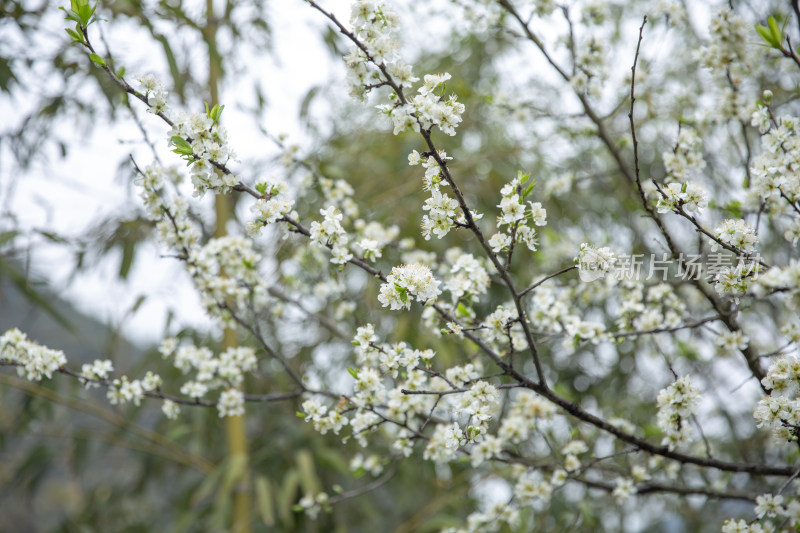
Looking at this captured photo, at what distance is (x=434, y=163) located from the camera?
3.49ft

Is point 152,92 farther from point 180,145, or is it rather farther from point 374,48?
point 374,48

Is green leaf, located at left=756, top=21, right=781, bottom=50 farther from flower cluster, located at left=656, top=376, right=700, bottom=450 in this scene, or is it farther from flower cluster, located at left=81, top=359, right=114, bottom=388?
flower cluster, located at left=81, top=359, right=114, bottom=388

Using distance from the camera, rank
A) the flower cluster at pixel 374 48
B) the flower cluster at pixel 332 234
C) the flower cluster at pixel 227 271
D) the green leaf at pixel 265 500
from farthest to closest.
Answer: the green leaf at pixel 265 500 < the flower cluster at pixel 227 271 < the flower cluster at pixel 332 234 < the flower cluster at pixel 374 48

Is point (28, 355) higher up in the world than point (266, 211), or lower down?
Answer: lower down

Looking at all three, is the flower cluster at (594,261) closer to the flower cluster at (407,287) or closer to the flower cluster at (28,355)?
the flower cluster at (407,287)

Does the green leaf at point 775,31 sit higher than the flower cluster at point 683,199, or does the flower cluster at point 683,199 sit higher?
the green leaf at point 775,31

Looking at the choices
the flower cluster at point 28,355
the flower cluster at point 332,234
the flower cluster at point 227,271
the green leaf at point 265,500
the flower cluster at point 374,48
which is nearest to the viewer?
the flower cluster at point 374,48

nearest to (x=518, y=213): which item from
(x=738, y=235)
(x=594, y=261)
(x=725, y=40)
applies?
(x=594, y=261)

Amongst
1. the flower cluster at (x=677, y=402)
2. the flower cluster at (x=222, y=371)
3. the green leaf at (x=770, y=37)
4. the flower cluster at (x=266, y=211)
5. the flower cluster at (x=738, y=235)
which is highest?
the green leaf at (x=770, y=37)

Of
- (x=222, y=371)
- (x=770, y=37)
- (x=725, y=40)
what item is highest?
(x=725, y=40)

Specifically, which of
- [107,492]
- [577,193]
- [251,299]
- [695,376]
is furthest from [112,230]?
[695,376]

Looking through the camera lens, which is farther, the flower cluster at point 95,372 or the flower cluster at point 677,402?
the flower cluster at point 95,372

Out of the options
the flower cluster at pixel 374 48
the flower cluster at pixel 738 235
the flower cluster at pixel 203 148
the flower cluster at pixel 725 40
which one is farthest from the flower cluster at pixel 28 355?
the flower cluster at pixel 725 40

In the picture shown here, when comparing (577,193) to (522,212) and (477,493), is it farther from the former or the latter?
(522,212)
